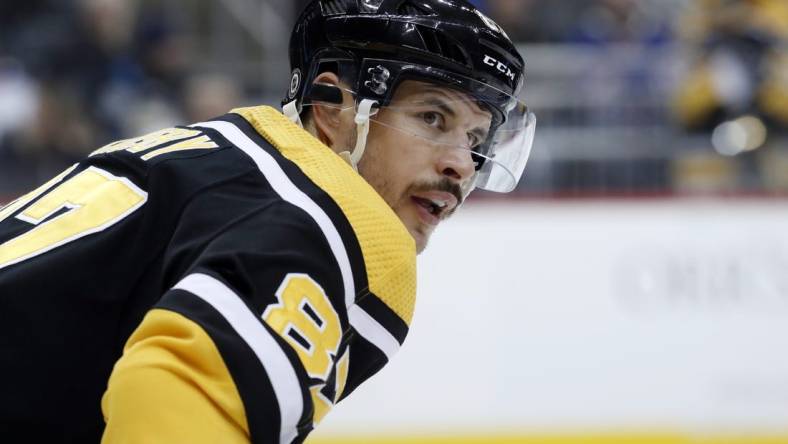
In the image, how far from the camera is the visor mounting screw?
1.83m

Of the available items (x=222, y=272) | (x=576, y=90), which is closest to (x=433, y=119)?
(x=222, y=272)

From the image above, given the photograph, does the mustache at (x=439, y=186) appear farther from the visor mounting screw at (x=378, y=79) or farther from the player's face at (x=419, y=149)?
the visor mounting screw at (x=378, y=79)

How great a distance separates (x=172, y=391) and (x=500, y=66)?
2.80 feet

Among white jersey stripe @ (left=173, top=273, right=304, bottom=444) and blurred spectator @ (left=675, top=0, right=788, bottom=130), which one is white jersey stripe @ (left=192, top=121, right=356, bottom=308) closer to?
white jersey stripe @ (left=173, top=273, right=304, bottom=444)

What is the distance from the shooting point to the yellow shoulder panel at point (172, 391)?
120 centimetres

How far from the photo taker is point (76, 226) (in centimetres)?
147

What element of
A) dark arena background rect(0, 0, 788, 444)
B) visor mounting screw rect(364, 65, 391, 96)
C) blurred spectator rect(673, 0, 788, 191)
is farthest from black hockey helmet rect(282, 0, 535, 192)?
blurred spectator rect(673, 0, 788, 191)

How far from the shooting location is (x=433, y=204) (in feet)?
6.28

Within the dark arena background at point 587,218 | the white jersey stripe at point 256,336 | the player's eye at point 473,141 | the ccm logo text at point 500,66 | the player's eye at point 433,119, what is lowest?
the white jersey stripe at point 256,336

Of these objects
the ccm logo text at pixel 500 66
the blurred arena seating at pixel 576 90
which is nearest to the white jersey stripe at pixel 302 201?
the ccm logo text at pixel 500 66

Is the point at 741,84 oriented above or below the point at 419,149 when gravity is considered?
above

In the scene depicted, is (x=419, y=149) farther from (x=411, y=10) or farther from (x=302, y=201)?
(x=302, y=201)

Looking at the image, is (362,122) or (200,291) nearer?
Answer: (200,291)

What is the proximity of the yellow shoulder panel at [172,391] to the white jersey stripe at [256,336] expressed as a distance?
0.04 m
